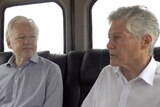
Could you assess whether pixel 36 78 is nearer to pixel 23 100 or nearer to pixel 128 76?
pixel 23 100

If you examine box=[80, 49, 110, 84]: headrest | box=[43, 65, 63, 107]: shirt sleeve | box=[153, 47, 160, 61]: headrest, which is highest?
box=[153, 47, 160, 61]: headrest

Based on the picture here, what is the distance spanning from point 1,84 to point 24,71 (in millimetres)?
224

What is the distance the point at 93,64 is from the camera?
2.03m

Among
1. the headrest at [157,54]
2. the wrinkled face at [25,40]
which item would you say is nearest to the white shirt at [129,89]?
the headrest at [157,54]

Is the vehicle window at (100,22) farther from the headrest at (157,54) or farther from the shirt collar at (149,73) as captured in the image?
the shirt collar at (149,73)

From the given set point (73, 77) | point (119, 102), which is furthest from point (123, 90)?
point (73, 77)

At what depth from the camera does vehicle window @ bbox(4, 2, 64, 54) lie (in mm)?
2672

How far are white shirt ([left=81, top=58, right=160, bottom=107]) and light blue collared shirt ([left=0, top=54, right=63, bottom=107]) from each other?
1.49 feet

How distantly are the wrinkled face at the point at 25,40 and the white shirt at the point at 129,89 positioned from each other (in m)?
0.73

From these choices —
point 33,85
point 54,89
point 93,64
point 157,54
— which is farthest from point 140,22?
point 33,85

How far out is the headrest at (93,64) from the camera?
6.54ft

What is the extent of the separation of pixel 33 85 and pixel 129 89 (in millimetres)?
834

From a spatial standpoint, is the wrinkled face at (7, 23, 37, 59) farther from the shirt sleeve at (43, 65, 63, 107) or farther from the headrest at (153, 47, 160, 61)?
the headrest at (153, 47, 160, 61)

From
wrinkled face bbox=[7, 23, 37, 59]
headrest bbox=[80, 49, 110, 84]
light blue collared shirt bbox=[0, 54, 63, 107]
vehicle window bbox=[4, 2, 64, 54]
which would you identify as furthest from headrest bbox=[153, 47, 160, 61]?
vehicle window bbox=[4, 2, 64, 54]
